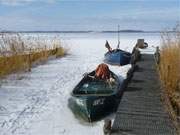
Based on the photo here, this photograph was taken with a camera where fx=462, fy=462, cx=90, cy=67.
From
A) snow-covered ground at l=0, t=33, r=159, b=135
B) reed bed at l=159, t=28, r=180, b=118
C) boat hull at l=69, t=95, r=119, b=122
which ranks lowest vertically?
snow-covered ground at l=0, t=33, r=159, b=135

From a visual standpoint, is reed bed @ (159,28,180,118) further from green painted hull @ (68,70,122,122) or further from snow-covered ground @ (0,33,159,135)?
snow-covered ground @ (0,33,159,135)

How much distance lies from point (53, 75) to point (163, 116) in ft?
23.1

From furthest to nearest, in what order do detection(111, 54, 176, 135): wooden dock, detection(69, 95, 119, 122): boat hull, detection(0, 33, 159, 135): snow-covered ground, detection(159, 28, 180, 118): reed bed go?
1. detection(159, 28, 180, 118): reed bed
2. detection(69, 95, 119, 122): boat hull
3. detection(0, 33, 159, 135): snow-covered ground
4. detection(111, 54, 176, 135): wooden dock

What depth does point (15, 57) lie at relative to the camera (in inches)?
608

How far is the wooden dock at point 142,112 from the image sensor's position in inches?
325

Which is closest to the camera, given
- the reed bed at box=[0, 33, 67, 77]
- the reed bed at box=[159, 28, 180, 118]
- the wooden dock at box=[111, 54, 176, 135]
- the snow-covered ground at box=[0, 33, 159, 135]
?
the wooden dock at box=[111, 54, 176, 135]

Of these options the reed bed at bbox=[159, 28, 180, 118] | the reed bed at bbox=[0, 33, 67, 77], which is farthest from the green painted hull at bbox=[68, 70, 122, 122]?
the reed bed at bbox=[0, 33, 67, 77]

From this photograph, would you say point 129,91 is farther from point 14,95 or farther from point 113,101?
point 14,95

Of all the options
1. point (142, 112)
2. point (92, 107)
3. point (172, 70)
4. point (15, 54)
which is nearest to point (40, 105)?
point (92, 107)

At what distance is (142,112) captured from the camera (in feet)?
31.5

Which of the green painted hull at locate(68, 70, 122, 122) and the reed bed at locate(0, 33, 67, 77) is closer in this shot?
the green painted hull at locate(68, 70, 122, 122)

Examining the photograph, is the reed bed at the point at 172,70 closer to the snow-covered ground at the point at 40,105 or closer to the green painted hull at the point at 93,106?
the green painted hull at the point at 93,106

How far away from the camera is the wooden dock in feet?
27.1

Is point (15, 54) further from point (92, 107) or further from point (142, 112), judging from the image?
point (142, 112)
